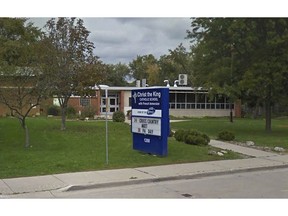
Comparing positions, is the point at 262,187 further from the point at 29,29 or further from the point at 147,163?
the point at 29,29

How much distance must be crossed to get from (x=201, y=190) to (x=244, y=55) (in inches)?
587

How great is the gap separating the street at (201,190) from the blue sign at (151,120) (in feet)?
9.26

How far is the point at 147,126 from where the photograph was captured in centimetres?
1348

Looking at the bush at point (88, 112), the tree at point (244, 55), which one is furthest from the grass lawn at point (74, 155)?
the bush at point (88, 112)

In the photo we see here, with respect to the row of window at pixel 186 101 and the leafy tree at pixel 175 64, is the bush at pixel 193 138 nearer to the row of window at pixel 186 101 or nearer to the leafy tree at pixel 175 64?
the row of window at pixel 186 101

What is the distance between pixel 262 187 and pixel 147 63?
69.4m

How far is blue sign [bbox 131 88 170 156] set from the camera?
12.8 m

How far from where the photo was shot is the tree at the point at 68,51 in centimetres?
2036

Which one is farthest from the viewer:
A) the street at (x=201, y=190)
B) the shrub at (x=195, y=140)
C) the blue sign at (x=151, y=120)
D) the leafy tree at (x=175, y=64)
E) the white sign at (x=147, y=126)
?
the leafy tree at (x=175, y=64)

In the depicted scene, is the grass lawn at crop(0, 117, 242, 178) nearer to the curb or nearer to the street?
the curb

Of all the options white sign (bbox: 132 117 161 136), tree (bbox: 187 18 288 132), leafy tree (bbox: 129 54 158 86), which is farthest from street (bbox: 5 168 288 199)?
leafy tree (bbox: 129 54 158 86)

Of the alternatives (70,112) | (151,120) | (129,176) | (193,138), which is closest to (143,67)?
(70,112)

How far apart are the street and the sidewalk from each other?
235 millimetres

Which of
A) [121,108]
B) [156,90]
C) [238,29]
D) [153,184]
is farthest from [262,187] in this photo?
[121,108]
